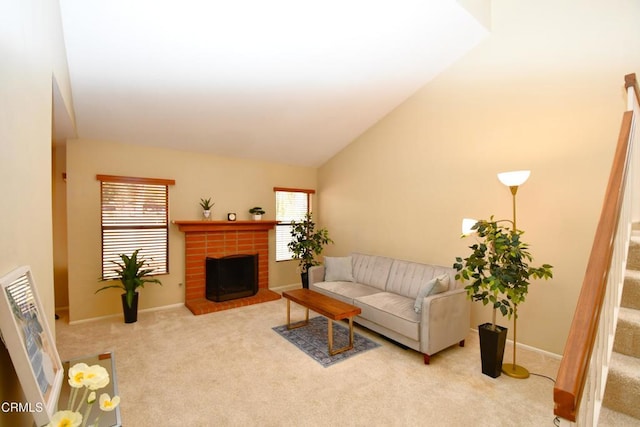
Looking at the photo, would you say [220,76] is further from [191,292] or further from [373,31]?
[191,292]

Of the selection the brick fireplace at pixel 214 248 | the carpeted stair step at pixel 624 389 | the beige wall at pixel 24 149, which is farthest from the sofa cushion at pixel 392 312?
the beige wall at pixel 24 149

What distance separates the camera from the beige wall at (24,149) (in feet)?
3.41

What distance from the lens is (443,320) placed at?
3170 millimetres

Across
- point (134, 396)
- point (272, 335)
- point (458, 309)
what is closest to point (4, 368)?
point (134, 396)

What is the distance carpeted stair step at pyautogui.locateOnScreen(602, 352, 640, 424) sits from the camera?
1.42m

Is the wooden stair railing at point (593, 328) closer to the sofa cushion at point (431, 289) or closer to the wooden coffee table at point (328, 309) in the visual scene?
the sofa cushion at point (431, 289)

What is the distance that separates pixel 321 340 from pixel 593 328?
298cm

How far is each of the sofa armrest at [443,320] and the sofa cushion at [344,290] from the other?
1123 mm

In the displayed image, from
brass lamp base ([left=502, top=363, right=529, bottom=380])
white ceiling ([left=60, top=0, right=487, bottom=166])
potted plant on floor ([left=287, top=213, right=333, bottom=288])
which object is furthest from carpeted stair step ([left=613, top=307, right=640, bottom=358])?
potted plant on floor ([left=287, top=213, right=333, bottom=288])

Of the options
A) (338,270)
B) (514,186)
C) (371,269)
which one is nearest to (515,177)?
(514,186)

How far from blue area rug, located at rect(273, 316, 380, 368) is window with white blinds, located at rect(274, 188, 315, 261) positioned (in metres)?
2.10

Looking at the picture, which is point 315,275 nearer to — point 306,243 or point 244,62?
point 306,243

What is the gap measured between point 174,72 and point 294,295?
2850 mm

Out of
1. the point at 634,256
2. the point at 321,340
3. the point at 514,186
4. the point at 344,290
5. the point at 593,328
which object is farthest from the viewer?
the point at 344,290
